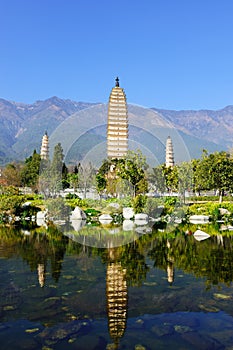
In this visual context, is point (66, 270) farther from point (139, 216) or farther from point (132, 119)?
point (132, 119)

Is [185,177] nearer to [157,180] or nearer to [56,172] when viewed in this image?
[157,180]

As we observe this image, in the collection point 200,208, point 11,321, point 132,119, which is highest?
point 132,119

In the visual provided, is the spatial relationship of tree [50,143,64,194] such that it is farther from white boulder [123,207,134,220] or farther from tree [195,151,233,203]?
tree [195,151,233,203]

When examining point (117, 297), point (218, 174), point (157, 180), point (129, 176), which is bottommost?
point (117, 297)

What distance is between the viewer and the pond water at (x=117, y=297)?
661cm

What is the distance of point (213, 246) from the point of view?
15.1 metres

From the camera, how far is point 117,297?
8.75m

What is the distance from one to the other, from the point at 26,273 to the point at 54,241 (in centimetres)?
574

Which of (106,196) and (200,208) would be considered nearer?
(200,208)

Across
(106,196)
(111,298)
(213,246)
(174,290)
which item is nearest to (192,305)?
(174,290)

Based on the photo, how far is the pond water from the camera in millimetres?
6605

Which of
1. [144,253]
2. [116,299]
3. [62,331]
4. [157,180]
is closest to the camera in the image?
[62,331]

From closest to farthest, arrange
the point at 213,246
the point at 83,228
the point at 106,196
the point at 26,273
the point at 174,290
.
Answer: the point at 174,290 < the point at 26,273 < the point at 213,246 < the point at 83,228 < the point at 106,196

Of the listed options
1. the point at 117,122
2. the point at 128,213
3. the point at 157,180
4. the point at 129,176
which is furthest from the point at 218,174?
the point at 117,122
